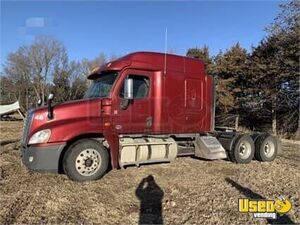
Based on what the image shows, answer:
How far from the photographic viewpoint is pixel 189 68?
10805mm

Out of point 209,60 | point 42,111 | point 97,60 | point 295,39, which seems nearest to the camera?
point 42,111

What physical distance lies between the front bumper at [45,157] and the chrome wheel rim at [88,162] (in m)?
0.43

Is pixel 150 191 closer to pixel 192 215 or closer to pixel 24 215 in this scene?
pixel 192 215

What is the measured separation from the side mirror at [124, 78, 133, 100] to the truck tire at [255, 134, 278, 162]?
14.9 ft

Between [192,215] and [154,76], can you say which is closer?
[192,215]

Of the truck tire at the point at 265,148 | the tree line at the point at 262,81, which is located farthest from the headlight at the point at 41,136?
the tree line at the point at 262,81

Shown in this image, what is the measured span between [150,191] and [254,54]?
25.3 m

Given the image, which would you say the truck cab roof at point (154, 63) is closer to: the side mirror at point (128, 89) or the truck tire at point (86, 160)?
the side mirror at point (128, 89)

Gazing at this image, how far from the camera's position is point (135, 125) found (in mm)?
9719

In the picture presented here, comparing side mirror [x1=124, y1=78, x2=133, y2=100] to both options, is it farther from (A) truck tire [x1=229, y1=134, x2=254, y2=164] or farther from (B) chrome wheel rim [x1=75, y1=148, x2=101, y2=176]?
(A) truck tire [x1=229, y1=134, x2=254, y2=164]

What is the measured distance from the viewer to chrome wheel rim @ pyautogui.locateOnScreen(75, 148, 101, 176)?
339 inches

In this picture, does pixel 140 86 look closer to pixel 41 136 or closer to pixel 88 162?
pixel 88 162

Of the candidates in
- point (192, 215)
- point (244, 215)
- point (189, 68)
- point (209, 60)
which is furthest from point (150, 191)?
point (209, 60)

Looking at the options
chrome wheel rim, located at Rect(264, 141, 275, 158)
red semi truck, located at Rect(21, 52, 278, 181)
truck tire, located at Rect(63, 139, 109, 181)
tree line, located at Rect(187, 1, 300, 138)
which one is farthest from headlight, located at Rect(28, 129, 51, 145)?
tree line, located at Rect(187, 1, 300, 138)
